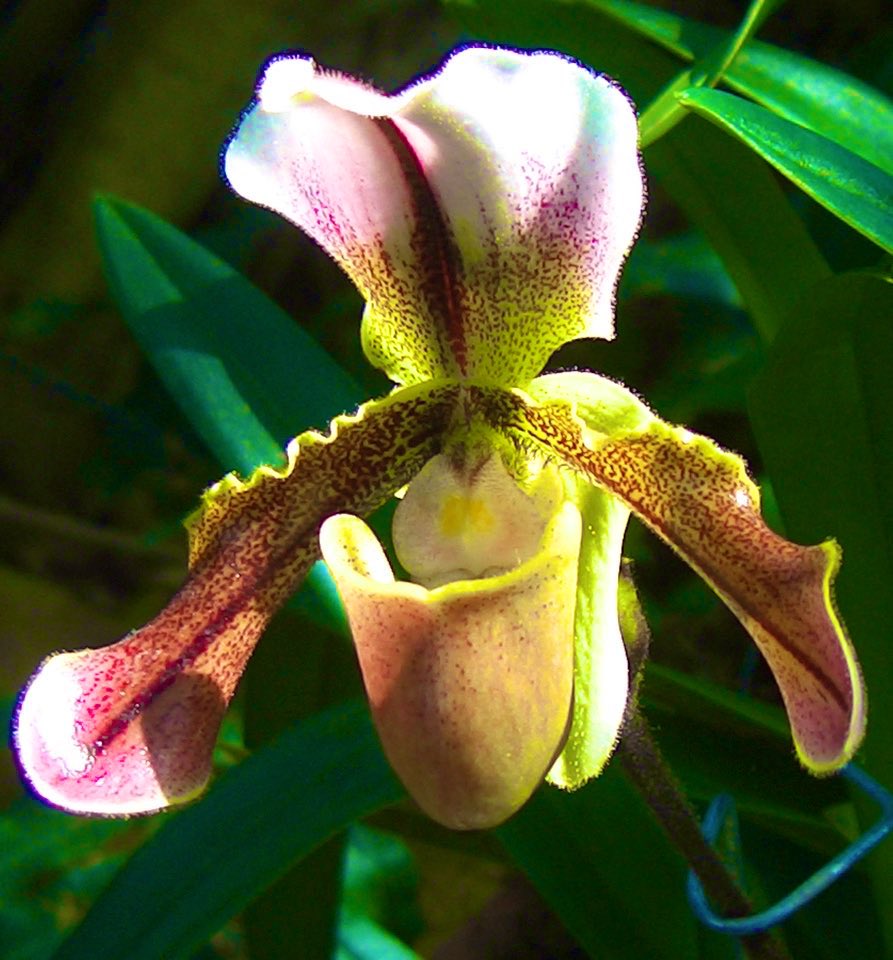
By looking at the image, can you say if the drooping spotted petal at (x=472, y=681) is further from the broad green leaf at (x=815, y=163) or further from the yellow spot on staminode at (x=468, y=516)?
the broad green leaf at (x=815, y=163)

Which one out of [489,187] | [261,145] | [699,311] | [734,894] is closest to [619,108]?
[489,187]

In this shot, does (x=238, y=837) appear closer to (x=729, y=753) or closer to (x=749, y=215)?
(x=729, y=753)

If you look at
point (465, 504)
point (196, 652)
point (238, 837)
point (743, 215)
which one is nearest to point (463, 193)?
point (465, 504)

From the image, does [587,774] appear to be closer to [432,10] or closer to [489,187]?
[489,187]

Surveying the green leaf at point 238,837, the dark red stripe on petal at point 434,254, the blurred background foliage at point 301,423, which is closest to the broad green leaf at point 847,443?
the blurred background foliage at point 301,423

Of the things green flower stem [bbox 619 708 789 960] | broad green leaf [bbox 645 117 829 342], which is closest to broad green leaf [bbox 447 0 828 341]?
broad green leaf [bbox 645 117 829 342]

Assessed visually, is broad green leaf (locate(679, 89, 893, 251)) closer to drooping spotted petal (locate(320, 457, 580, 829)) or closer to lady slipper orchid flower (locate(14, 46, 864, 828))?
lady slipper orchid flower (locate(14, 46, 864, 828))
